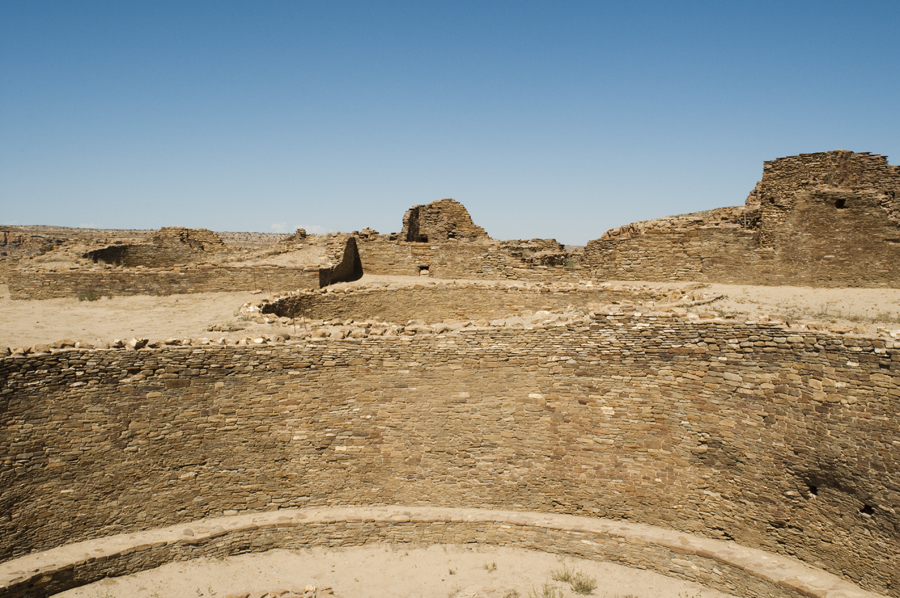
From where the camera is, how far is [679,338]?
7.55 metres

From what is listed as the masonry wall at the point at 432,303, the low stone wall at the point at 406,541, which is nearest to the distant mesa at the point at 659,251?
the masonry wall at the point at 432,303

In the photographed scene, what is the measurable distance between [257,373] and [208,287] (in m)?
7.82

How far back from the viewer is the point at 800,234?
501 inches

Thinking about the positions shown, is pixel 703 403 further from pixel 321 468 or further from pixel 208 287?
pixel 208 287

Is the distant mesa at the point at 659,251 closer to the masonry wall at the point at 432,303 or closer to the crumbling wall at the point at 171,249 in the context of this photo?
the masonry wall at the point at 432,303

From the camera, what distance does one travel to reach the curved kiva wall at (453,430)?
6.99m

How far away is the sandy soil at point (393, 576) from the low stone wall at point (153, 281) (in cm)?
815

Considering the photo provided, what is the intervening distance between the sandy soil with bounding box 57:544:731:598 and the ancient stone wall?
28.4 feet

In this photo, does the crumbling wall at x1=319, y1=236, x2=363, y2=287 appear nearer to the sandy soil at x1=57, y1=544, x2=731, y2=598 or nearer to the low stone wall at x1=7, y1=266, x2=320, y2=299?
the low stone wall at x1=7, y1=266, x2=320, y2=299

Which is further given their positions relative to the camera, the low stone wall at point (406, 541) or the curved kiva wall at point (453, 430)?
the curved kiva wall at point (453, 430)

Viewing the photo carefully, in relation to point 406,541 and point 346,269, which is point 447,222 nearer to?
point 346,269

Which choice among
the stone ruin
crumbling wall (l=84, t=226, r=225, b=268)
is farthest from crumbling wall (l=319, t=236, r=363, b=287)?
the stone ruin

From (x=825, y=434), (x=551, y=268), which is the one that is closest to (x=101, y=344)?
→ (x=825, y=434)

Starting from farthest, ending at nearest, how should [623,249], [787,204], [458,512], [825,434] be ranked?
[623,249]
[787,204]
[458,512]
[825,434]
